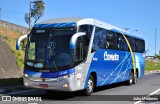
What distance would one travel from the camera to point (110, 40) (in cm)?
1797

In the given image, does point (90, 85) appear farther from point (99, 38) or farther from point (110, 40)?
point (110, 40)

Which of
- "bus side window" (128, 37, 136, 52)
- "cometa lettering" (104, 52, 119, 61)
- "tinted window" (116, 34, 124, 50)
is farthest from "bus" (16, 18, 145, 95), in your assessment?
"bus side window" (128, 37, 136, 52)

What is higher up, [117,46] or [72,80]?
[117,46]

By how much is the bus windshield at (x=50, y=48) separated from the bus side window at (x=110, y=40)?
3.97 metres

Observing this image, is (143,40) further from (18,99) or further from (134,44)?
(18,99)

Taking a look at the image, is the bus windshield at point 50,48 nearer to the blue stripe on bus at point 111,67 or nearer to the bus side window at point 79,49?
the bus side window at point 79,49

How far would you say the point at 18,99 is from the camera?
1345cm

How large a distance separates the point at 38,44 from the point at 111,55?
5.30m

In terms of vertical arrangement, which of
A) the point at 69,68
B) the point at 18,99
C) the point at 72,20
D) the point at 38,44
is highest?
the point at 72,20

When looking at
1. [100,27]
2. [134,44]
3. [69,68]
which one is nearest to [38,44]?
[69,68]

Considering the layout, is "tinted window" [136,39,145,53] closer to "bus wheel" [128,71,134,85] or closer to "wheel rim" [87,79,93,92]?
"bus wheel" [128,71,134,85]

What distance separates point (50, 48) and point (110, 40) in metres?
5.18

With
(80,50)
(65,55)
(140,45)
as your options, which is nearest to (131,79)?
(140,45)

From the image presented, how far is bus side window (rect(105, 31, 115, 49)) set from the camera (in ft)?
57.3
